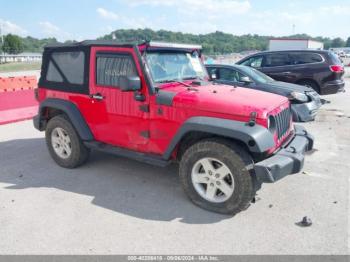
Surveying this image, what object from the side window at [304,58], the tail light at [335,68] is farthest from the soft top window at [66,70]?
the tail light at [335,68]


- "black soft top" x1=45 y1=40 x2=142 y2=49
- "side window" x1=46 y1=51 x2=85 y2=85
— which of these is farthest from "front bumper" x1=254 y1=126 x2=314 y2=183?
"side window" x1=46 y1=51 x2=85 y2=85

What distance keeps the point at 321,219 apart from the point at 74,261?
8.71ft

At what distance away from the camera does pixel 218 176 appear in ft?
12.8

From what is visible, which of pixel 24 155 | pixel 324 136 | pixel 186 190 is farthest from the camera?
pixel 324 136

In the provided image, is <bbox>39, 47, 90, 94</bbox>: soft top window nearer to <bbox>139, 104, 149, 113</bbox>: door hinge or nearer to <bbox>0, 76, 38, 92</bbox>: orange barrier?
<bbox>139, 104, 149, 113</bbox>: door hinge

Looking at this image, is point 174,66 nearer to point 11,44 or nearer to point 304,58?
point 304,58

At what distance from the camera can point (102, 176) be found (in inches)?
202

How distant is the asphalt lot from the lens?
331 cm

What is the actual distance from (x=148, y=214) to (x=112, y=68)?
205cm

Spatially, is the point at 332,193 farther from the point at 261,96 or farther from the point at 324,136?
the point at 324,136

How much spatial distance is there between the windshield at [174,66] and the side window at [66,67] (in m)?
1.23

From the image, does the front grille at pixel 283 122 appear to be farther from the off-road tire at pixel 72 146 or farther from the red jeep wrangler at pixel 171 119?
the off-road tire at pixel 72 146

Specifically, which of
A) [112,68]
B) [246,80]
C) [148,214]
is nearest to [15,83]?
[246,80]

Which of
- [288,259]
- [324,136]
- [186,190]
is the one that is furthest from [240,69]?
[288,259]
